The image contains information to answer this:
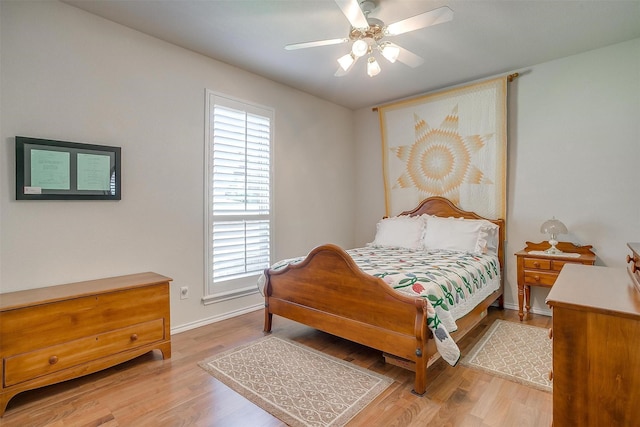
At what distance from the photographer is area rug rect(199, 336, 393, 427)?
6.04 ft

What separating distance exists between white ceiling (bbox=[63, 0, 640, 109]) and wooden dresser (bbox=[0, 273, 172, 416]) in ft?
6.89

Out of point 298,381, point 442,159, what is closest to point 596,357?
point 298,381

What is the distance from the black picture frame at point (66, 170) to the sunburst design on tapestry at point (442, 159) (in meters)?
3.41

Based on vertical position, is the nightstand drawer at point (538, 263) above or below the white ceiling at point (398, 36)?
below

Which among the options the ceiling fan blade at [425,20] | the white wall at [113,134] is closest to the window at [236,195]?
the white wall at [113,134]

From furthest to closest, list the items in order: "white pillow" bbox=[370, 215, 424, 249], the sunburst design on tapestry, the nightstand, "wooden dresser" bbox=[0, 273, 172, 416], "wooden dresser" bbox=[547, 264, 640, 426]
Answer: the sunburst design on tapestry, "white pillow" bbox=[370, 215, 424, 249], the nightstand, "wooden dresser" bbox=[0, 273, 172, 416], "wooden dresser" bbox=[547, 264, 640, 426]

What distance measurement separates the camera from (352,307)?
239cm

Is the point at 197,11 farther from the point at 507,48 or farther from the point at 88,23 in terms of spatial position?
the point at 507,48

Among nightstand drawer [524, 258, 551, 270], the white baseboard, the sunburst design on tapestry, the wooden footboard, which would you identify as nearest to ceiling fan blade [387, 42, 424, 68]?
the wooden footboard

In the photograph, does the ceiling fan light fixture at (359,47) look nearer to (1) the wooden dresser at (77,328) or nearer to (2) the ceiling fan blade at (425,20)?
(2) the ceiling fan blade at (425,20)

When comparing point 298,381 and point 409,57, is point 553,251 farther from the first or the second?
point 298,381

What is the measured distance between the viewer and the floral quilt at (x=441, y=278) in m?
2.02

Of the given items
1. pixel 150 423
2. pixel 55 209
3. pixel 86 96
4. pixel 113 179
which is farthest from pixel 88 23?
pixel 150 423

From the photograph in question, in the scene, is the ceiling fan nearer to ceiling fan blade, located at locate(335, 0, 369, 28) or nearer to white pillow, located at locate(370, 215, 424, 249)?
ceiling fan blade, located at locate(335, 0, 369, 28)
